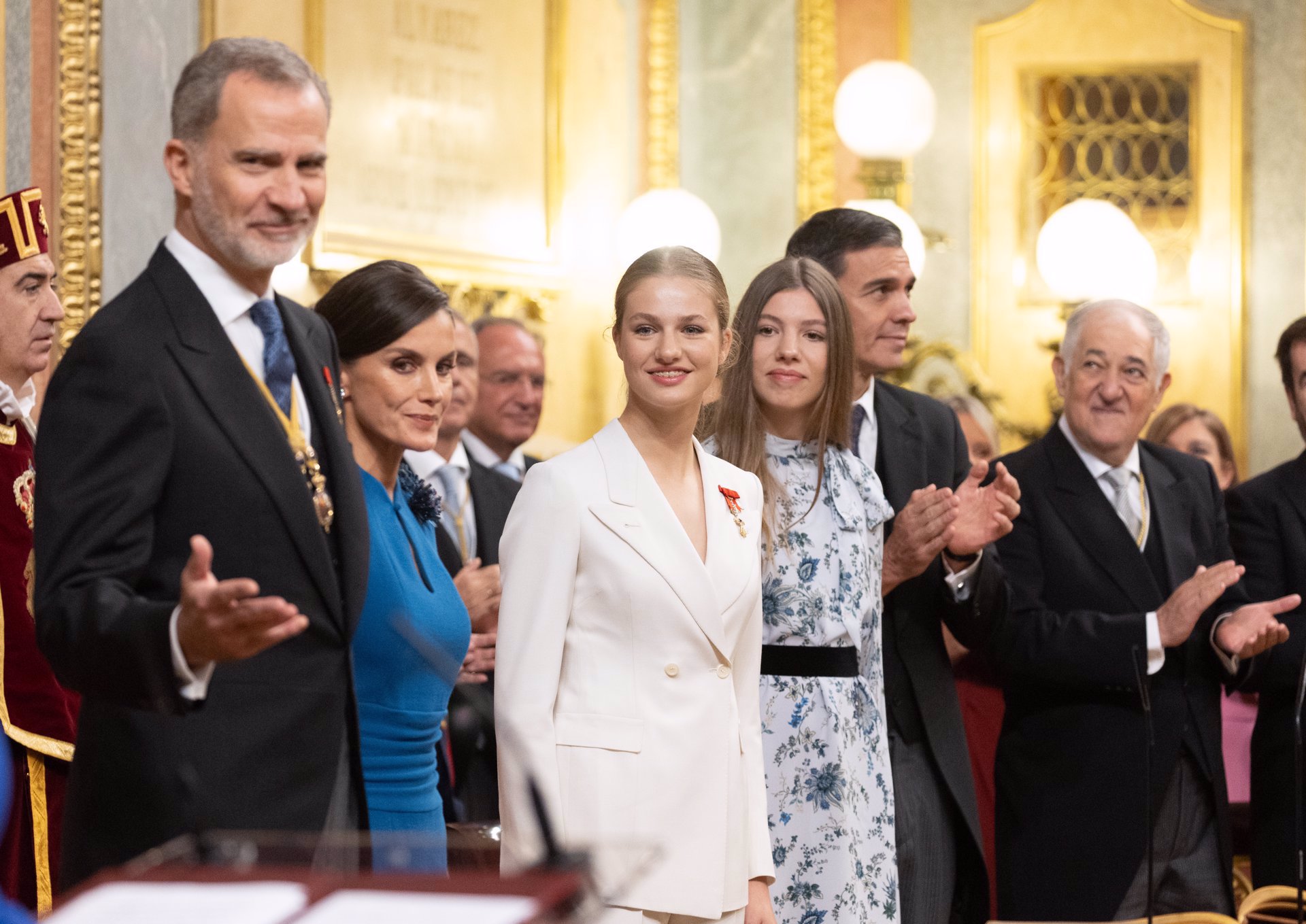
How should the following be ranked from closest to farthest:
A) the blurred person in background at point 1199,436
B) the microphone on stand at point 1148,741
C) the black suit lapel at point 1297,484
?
the microphone on stand at point 1148,741, the black suit lapel at point 1297,484, the blurred person in background at point 1199,436

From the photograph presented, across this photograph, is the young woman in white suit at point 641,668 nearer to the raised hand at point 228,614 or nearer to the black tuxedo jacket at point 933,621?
the raised hand at point 228,614

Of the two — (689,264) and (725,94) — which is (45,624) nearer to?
(689,264)

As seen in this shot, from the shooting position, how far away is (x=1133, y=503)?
370 cm

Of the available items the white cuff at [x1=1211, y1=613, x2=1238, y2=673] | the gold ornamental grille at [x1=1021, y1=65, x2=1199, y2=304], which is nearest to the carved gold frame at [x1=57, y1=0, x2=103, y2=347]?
the white cuff at [x1=1211, y1=613, x2=1238, y2=673]

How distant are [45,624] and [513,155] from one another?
4551mm

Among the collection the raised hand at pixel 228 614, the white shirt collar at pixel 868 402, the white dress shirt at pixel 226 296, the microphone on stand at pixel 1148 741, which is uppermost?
the white dress shirt at pixel 226 296

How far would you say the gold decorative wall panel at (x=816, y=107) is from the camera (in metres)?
7.68

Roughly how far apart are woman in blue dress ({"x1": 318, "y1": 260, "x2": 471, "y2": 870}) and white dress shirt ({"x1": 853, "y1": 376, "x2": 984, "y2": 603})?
37.6 inches

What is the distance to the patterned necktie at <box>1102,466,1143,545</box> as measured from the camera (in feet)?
12.0

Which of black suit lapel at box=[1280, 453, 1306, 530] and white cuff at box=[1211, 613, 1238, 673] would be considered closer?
white cuff at box=[1211, 613, 1238, 673]

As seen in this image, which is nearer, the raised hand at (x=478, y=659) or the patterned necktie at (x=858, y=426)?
the patterned necktie at (x=858, y=426)

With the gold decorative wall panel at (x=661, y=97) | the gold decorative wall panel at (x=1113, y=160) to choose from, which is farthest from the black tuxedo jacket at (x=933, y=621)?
the gold decorative wall panel at (x=1113, y=160)

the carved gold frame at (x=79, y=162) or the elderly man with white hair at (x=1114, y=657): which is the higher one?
the carved gold frame at (x=79, y=162)

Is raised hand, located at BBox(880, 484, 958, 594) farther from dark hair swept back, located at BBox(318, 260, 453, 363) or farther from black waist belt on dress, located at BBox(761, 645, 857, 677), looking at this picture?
dark hair swept back, located at BBox(318, 260, 453, 363)
